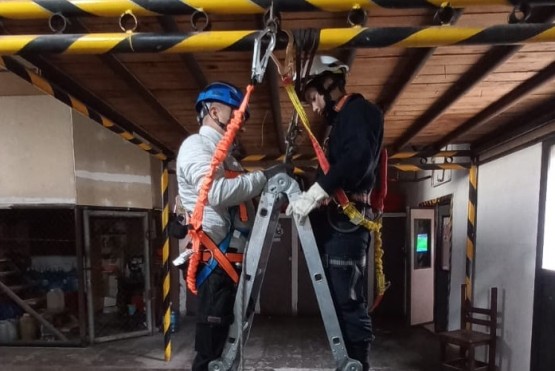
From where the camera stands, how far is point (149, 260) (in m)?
5.57

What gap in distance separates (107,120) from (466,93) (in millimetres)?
2525

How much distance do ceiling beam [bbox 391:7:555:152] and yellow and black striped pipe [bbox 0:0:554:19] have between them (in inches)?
13.1

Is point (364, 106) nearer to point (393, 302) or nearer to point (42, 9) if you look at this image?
point (42, 9)

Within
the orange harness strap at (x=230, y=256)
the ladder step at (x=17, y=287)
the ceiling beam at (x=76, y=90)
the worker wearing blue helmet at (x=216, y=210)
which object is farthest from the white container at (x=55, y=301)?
the orange harness strap at (x=230, y=256)

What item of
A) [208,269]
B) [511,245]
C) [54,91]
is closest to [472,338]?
[511,245]

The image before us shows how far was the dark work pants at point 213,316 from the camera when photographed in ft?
5.31

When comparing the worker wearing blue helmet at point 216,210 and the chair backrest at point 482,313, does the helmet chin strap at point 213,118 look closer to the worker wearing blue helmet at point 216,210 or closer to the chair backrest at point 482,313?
the worker wearing blue helmet at point 216,210

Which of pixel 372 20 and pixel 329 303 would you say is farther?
pixel 372 20

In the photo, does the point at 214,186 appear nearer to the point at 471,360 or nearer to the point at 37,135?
the point at 471,360

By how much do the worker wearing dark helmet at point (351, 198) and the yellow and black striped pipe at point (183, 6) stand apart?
13.6 inches

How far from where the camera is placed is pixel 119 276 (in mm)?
5785

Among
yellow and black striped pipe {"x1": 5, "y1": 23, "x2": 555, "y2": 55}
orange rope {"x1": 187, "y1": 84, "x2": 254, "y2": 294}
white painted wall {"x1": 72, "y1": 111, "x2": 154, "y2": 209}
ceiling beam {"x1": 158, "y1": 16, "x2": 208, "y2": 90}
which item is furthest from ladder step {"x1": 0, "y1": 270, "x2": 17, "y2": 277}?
orange rope {"x1": 187, "y1": 84, "x2": 254, "y2": 294}

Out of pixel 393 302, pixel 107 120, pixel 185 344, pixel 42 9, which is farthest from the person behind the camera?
pixel 393 302

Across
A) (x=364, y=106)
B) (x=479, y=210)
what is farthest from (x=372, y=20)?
(x=479, y=210)
